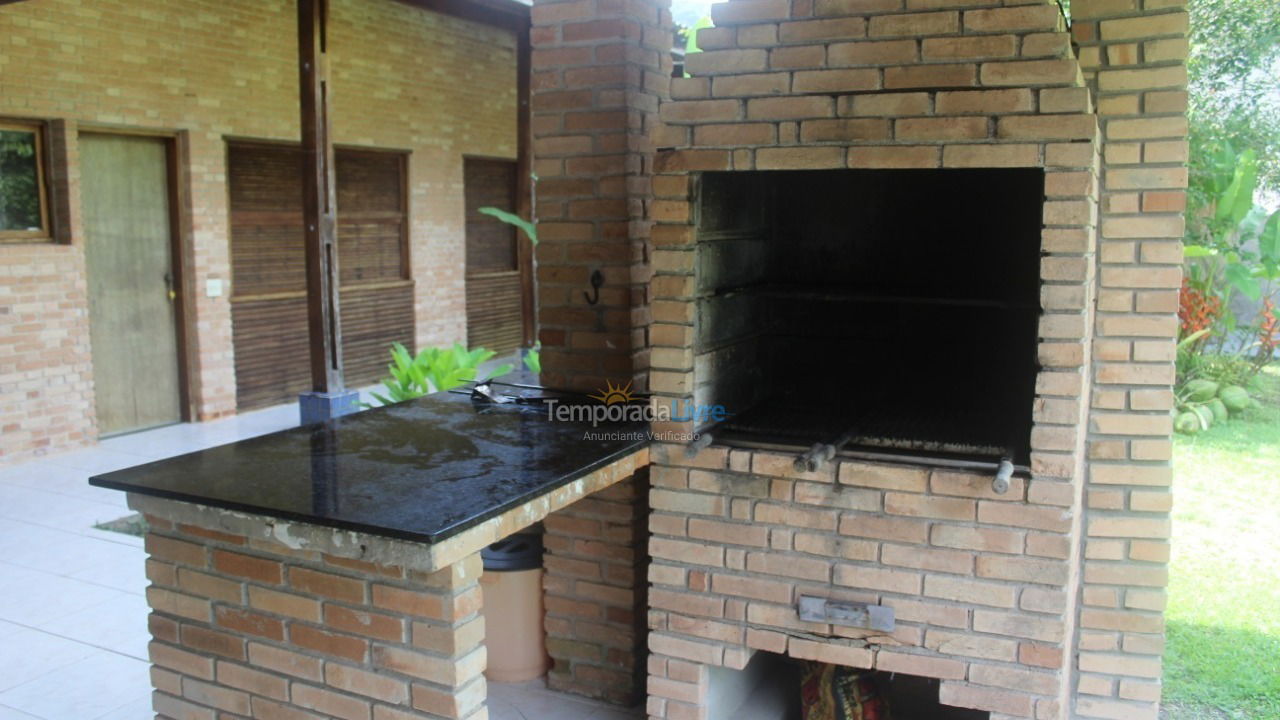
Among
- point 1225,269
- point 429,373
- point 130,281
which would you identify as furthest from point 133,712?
point 1225,269

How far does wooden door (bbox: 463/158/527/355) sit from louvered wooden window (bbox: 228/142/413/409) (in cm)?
131

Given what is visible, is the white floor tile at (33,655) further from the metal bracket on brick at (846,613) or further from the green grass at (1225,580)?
the green grass at (1225,580)

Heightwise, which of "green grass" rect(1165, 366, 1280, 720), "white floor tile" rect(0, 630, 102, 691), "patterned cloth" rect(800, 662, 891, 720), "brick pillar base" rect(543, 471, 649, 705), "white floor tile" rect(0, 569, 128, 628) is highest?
"brick pillar base" rect(543, 471, 649, 705)

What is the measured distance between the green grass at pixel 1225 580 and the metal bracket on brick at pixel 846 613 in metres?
1.72

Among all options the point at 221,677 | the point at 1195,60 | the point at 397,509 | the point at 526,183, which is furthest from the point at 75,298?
the point at 1195,60

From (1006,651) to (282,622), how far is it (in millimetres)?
2187

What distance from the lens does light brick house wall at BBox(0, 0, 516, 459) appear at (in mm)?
7449

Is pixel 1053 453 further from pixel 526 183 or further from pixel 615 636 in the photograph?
pixel 526 183

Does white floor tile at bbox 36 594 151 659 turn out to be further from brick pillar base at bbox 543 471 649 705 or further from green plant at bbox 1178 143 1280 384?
green plant at bbox 1178 143 1280 384

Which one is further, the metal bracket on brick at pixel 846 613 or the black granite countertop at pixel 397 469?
the metal bracket on brick at pixel 846 613

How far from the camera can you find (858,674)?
3688mm

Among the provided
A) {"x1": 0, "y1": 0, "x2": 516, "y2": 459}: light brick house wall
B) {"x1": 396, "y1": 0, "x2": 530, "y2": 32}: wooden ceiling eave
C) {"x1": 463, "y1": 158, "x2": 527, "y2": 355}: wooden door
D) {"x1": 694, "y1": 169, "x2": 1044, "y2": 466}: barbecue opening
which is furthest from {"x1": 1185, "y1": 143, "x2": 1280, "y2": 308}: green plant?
{"x1": 0, "y1": 0, "x2": 516, "y2": 459}: light brick house wall

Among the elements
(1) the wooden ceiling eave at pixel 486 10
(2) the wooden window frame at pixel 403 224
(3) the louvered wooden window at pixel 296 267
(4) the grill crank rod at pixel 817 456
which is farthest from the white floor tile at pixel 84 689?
(1) the wooden ceiling eave at pixel 486 10

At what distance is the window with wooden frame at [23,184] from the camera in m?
7.39
